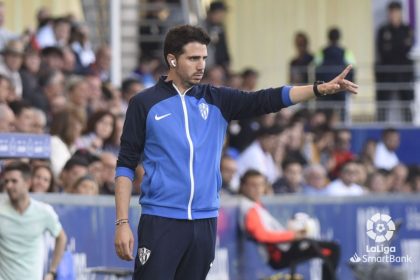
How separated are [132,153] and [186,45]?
733 mm

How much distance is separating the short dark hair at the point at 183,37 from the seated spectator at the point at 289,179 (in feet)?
31.8

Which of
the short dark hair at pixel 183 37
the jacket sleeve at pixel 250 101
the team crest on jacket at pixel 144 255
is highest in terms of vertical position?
the short dark hair at pixel 183 37

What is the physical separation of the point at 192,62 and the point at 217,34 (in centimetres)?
1471

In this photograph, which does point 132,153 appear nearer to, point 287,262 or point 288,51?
point 287,262

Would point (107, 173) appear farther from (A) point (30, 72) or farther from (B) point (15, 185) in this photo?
(B) point (15, 185)

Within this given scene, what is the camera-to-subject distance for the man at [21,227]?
11.1 metres

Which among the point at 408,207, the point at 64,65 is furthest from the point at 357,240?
the point at 64,65

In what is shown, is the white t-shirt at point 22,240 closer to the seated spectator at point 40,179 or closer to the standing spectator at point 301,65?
the seated spectator at point 40,179

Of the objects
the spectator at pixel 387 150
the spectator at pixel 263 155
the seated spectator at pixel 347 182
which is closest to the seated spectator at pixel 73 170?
the spectator at pixel 263 155

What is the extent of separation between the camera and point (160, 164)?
852cm

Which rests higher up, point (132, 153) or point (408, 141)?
point (408, 141)

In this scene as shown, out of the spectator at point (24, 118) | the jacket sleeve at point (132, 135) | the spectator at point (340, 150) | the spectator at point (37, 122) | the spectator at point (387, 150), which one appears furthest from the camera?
the spectator at point (387, 150)

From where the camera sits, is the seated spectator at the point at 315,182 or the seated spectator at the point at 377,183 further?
the seated spectator at the point at 377,183

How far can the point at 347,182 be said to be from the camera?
19344mm
